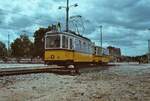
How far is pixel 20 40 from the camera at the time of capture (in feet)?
332

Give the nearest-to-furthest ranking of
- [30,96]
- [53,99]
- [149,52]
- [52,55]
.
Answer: [53,99], [30,96], [52,55], [149,52]

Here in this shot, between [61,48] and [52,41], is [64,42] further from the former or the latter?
[52,41]

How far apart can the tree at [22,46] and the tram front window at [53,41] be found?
69.1 metres

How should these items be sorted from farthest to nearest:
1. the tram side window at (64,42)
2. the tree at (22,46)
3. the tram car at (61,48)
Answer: the tree at (22,46) < the tram side window at (64,42) < the tram car at (61,48)

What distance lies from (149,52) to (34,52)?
163ft

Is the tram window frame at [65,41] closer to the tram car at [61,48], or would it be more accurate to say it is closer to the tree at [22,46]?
the tram car at [61,48]

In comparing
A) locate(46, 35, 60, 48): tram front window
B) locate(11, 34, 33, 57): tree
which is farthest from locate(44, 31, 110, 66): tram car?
locate(11, 34, 33, 57): tree

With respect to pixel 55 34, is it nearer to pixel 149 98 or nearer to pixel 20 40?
pixel 149 98

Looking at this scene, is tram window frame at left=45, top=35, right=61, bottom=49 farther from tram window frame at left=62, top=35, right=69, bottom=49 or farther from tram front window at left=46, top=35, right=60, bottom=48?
tram window frame at left=62, top=35, right=69, bottom=49

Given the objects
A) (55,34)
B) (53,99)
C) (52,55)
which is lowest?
(53,99)

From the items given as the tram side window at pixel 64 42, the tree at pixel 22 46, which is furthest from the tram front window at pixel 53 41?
the tree at pixel 22 46

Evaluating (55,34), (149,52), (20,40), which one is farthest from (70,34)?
(149,52)

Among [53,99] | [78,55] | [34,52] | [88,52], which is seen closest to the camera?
[53,99]

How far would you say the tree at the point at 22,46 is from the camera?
326ft
